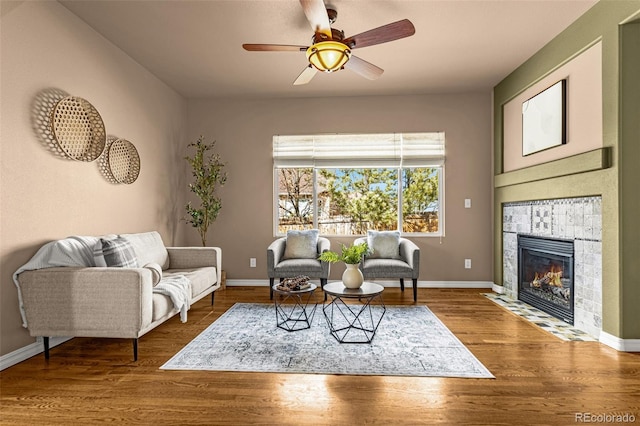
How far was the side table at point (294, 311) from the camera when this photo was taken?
330cm

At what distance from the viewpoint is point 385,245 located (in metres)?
4.86

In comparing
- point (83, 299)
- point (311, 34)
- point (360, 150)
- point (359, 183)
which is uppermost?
point (311, 34)

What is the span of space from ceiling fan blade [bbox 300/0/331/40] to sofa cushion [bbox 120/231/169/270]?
250 centimetres

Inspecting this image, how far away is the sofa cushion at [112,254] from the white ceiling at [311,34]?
1.96m

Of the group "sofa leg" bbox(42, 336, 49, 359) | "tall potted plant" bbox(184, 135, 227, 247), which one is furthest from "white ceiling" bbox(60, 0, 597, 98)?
"sofa leg" bbox(42, 336, 49, 359)

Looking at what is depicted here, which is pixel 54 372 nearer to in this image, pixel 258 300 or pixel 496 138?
pixel 258 300

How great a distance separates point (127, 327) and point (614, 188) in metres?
3.81

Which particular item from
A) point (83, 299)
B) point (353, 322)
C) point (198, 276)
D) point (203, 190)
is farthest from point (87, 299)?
point (203, 190)

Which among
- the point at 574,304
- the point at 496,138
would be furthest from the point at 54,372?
the point at 496,138

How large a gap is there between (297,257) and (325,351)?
207cm

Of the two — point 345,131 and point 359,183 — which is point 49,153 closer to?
point 345,131

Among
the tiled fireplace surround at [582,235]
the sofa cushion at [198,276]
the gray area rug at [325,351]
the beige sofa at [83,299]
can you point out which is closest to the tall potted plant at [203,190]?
the sofa cushion at [198,276]

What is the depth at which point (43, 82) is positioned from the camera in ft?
9.39

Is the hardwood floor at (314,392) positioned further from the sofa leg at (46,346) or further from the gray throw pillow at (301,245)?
the gray throw pillow at (301,245)
